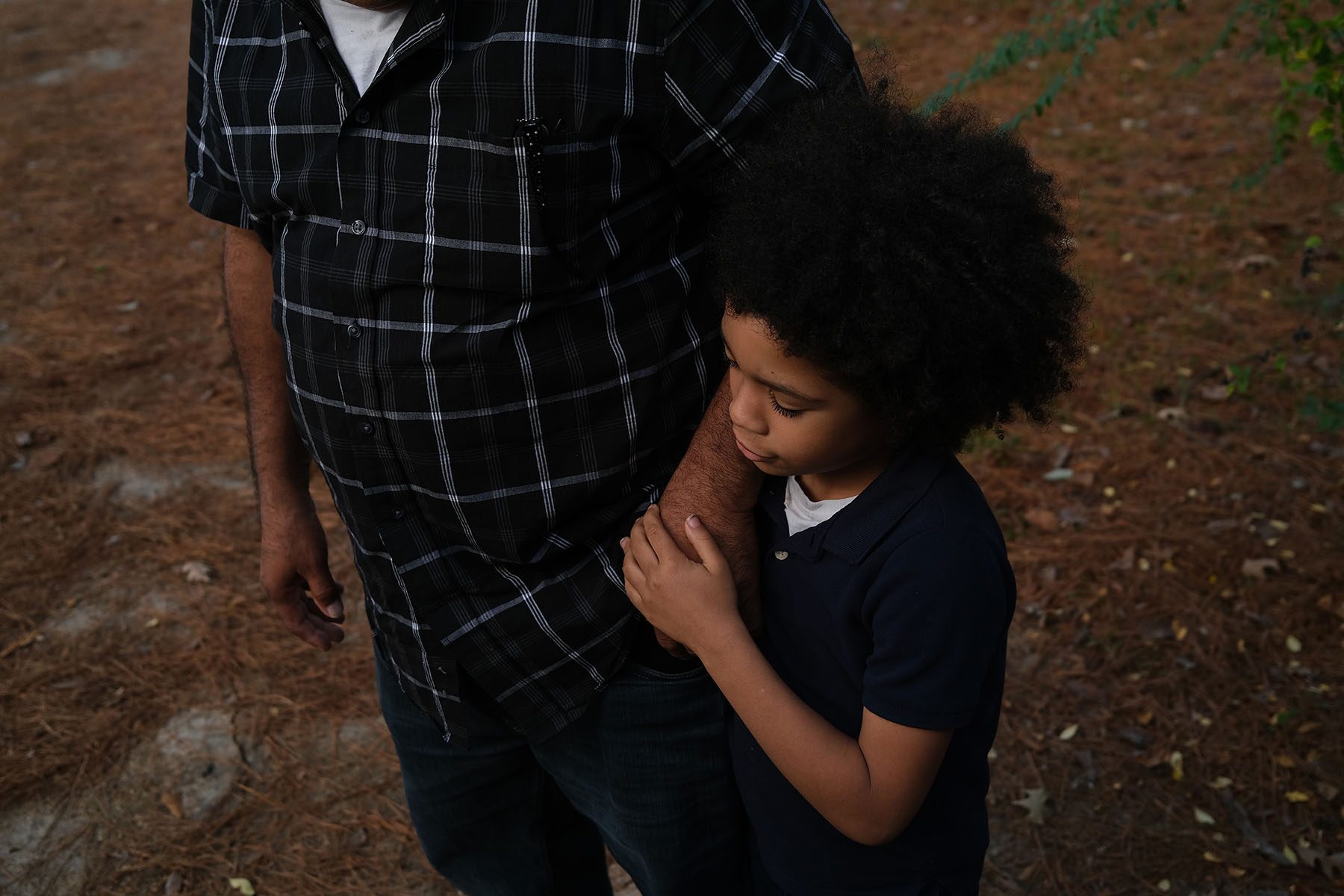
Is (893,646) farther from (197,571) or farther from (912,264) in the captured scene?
(197,571)

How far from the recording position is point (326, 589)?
Answer: 2379 mm

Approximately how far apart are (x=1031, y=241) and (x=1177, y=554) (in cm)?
304

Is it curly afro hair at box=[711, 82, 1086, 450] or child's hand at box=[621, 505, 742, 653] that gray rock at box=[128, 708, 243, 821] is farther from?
curly afro hair at box=[711, 82, 1086, 450]

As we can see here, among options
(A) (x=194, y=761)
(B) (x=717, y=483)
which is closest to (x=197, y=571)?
(A) (x=194, y=761)

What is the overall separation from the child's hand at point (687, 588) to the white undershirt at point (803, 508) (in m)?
0.13

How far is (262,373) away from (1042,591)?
2936 mm

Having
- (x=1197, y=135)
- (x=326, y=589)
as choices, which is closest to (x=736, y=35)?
(x=326, y=589)

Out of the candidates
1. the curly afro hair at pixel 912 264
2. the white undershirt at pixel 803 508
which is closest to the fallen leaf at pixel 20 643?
the white undershirt at pixel 803 508

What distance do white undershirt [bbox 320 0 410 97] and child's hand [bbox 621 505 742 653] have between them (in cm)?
86

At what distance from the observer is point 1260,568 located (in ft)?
12.6

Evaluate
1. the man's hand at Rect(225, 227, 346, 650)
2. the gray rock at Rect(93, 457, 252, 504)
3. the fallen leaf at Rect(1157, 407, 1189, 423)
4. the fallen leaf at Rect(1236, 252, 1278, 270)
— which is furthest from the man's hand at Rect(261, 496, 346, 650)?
the fallen leaf at Rect(1236, 252, 1278, 270)

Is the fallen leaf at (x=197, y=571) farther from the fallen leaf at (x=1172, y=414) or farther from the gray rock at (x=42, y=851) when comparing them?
the fallen leaf at (x=1172, y=414)

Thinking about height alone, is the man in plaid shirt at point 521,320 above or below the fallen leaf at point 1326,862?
above

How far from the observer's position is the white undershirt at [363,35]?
170 centimetres
